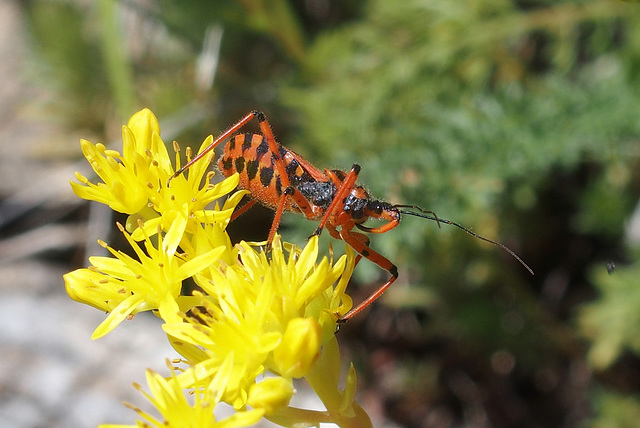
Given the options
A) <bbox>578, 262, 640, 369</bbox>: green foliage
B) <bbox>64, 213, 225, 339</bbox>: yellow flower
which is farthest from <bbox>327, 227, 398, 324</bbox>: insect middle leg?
<bbox>578, 262, 640, 369</bbox>: green foliage

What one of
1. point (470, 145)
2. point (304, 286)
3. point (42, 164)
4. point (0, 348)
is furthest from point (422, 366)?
point (42, 164)

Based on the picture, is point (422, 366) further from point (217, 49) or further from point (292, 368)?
point (292, 368)

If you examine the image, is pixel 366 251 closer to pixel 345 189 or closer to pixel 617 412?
pixel 345 189

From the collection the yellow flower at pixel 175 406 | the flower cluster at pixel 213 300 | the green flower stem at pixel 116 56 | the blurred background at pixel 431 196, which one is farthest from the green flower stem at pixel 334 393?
the green flower stem at pixel 116 56

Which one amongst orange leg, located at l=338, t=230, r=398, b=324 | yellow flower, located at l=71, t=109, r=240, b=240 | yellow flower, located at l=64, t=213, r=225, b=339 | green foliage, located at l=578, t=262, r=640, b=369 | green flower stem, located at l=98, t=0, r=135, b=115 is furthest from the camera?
green flower stem, located at l=98, t=0, r=135, b=115

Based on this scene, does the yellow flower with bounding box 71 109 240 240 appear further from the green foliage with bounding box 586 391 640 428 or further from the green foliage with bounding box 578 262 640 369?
the green foliage with bounding box 586 391 640 428

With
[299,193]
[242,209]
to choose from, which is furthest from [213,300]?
[299,193]
